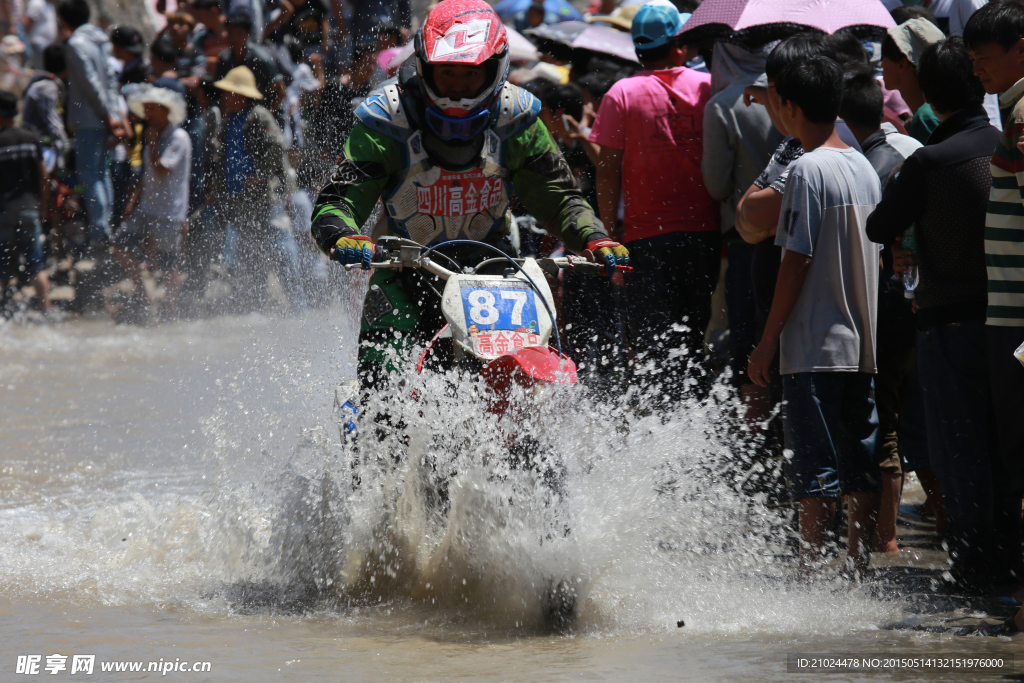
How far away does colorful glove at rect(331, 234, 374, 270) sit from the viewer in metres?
3.91

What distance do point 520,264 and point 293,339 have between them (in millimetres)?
5478

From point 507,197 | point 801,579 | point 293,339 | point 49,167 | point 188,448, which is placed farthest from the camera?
point 49,167

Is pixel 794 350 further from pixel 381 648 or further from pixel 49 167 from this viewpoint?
pixel 49 167

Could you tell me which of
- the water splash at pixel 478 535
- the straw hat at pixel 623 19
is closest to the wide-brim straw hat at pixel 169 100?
the straw hat at pixel 623 19

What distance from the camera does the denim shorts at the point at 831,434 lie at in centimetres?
417

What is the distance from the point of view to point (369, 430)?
13.6 ft

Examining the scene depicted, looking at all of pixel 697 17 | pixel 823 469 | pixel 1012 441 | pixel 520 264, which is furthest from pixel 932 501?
pixel 697 17

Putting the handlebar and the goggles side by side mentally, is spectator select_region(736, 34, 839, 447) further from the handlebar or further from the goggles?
the goggles

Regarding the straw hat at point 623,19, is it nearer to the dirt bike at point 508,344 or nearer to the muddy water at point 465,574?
the muddy water at point 465,574

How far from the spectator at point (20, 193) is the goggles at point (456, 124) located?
8461 mm

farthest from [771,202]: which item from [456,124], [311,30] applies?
[311,30]

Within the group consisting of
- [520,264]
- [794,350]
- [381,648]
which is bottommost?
[381,648]

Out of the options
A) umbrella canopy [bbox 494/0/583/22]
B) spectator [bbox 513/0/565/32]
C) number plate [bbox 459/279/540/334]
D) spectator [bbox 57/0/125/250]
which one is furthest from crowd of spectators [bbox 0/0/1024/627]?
umbrella canopy [bbox 494/0/583/22]

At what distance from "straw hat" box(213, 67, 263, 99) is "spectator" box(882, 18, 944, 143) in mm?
7060
